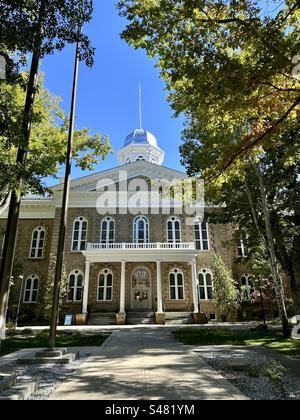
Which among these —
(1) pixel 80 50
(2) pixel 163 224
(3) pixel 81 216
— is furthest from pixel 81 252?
(1) pixel 80 50

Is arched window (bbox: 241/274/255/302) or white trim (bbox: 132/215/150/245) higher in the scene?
white trim (bbox: 132/215/150/245)

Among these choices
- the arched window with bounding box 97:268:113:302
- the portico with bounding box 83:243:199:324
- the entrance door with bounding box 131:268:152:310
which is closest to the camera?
the portico with bounding box 83:243:199:324

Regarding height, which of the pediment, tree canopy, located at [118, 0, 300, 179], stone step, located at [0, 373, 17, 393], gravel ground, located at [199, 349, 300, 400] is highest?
the pediment

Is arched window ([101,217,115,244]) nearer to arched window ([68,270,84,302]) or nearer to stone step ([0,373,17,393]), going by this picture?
arched window ([68,270,84,302])

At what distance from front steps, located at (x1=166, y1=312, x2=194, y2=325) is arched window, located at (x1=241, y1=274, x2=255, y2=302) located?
15.7 ft

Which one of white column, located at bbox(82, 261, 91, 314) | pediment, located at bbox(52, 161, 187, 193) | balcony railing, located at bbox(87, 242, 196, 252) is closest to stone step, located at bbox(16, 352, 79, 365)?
white column, located at bbox(82, 261, 91, 314)

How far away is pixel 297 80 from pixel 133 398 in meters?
7.09

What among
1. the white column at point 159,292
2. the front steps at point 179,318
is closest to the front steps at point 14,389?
the white column at point 159,292

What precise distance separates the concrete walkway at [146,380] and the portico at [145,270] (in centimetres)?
1501

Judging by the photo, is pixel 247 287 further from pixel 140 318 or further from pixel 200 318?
pixel 140 318

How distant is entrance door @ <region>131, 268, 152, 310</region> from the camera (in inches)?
993

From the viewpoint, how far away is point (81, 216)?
27875 mm

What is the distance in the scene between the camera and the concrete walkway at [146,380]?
496 centimetres

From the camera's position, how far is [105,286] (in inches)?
1003
